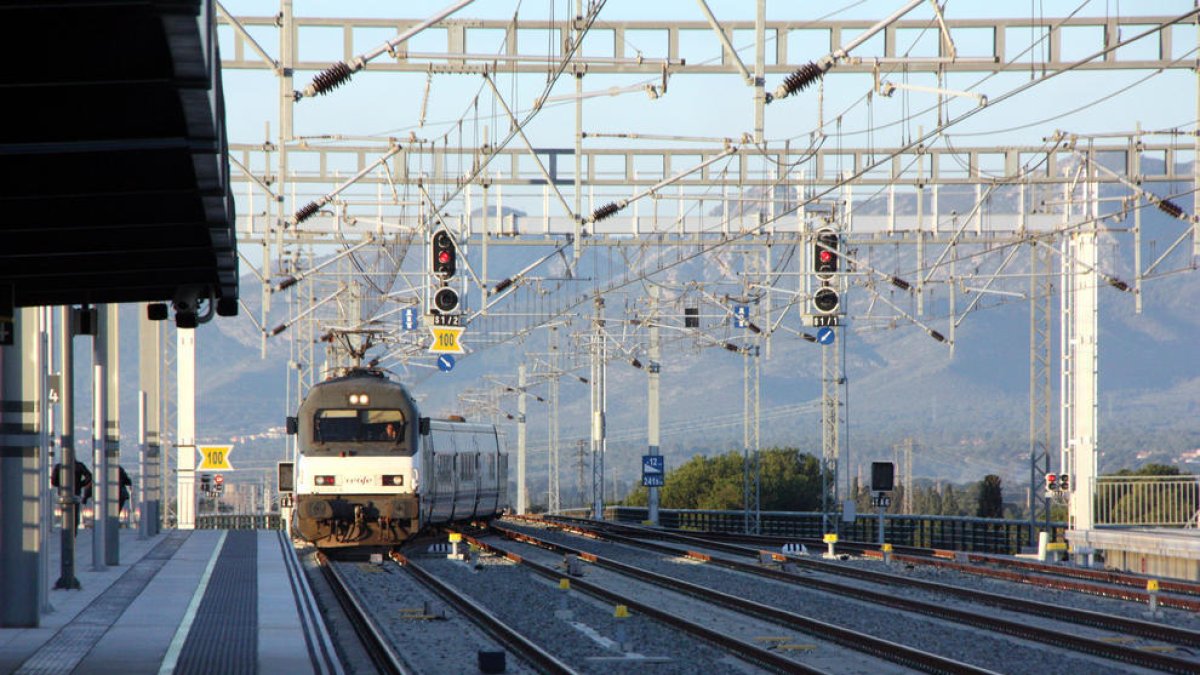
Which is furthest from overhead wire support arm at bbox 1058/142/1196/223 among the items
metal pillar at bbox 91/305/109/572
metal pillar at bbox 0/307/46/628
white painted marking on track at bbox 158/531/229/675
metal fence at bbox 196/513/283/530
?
metal fence at bbox 196/513/283/530

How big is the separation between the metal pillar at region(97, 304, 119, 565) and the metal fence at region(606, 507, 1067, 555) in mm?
19084

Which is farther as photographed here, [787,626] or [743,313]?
[743,313]

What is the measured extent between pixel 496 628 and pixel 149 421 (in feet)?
59.6

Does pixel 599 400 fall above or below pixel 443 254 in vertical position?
below

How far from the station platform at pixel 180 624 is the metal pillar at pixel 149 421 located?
253 inches

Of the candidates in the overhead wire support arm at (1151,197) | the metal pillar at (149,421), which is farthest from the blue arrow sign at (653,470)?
the overhead wire support arm at (1151,197)

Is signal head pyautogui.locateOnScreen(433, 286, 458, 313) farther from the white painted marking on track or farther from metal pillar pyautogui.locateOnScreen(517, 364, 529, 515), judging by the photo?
metal pillar pyautogui.locateOnScreen(517, 364, 529, 515)

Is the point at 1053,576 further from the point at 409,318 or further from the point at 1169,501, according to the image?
the point at 409,318

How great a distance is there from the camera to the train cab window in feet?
96.9

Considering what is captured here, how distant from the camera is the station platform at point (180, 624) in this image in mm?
13492

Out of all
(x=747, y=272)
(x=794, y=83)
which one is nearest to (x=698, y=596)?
(x=794, y=83)

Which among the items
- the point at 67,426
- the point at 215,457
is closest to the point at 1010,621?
the point at 67,426

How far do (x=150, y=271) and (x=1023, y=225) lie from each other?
26179 millimetres

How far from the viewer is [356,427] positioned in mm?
29578
